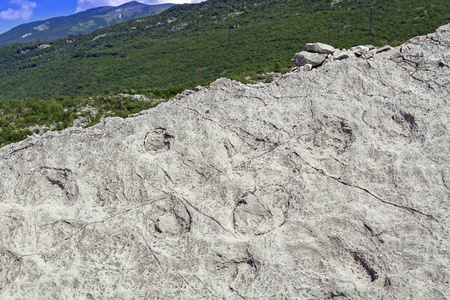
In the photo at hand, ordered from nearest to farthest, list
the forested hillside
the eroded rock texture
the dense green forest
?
the eroded rock texture, the dense green forest, the forested hillside

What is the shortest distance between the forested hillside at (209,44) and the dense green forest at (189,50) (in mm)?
181

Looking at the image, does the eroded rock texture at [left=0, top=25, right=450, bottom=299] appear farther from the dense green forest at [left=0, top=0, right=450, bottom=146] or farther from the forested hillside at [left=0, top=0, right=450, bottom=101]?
the forested hillside at [left=0, top=0, right=450, bottom=101]

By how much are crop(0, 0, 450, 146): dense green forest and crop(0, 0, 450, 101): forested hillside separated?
0.59ft

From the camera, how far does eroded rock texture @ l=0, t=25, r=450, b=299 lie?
5.01m

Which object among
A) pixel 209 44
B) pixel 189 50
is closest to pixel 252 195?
pixel 189 50

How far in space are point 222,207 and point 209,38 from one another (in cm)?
7123

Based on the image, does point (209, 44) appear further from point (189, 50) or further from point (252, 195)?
point (252, 195)

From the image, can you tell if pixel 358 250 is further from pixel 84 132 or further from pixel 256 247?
pixel 84 132

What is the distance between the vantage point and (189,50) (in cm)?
6794

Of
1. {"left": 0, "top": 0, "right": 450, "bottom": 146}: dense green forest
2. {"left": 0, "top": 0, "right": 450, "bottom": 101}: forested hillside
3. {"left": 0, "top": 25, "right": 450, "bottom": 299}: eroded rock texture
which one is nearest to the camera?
{"left": 0, "top": 25, "right": 450, "bottom": 299}: eroded rock texture

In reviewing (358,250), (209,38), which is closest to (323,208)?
(358,250)

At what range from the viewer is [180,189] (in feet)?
19.2

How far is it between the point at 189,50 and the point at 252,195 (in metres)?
65.6

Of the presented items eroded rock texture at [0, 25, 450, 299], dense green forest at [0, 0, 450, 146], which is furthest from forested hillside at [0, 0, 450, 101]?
eroded rock texture at [0, 25, 450, 299]
